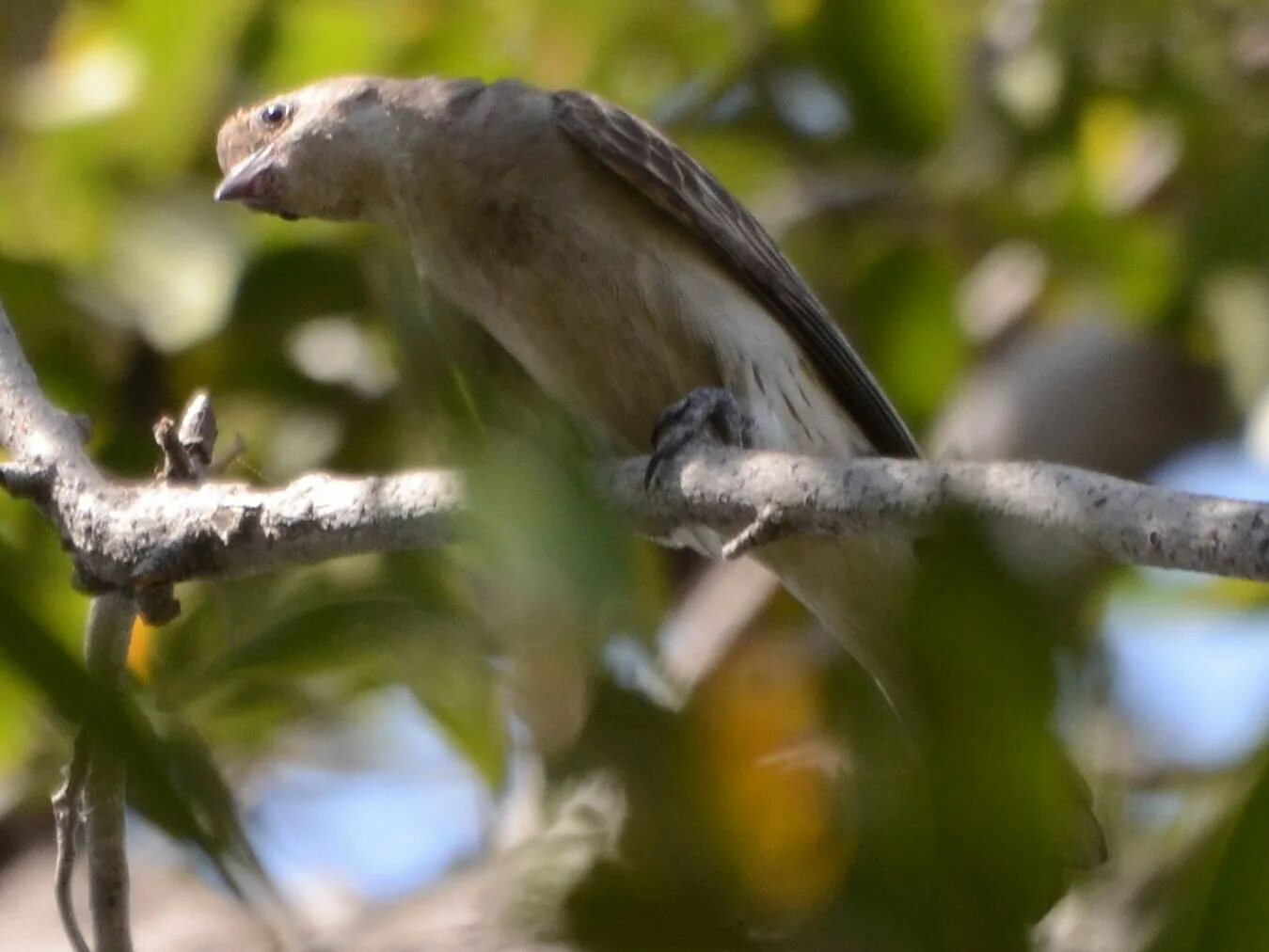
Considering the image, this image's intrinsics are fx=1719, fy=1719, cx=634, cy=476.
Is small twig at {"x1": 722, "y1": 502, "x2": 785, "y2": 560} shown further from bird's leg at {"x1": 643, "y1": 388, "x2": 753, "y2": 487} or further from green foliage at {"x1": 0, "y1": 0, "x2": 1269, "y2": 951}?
→ bird's leg at {"x1": 643, "y1": 388, "x2": 753, "y2": 487}

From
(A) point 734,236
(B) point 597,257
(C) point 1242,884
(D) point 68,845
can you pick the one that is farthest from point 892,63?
(C) point 1242,884

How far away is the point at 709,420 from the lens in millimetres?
3152

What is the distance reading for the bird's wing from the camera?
134 inches

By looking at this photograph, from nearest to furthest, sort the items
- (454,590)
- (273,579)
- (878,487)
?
(454,590) → (878,487) → (273,579)

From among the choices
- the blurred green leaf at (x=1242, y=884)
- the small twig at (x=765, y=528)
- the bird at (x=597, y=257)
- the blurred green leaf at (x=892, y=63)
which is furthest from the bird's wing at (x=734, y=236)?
the blurred green leaf at (x=1242, y=884)

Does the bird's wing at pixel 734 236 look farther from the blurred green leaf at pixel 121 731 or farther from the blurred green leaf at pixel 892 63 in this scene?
the blurred green leaf at pixel 121 731

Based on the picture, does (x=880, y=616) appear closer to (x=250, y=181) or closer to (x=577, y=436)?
(x=577, y=436)

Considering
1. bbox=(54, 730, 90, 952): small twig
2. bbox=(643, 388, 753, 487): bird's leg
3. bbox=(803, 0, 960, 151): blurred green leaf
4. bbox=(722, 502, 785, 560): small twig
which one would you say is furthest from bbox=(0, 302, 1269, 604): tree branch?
bbox=(803, 0, 960, 151): blurred green leaf

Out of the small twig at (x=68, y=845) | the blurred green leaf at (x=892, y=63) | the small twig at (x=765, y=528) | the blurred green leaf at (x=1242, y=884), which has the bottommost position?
the small twig at (x=68, y=845)

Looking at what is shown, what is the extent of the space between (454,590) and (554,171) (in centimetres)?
195

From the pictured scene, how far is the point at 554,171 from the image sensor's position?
11.0 ft

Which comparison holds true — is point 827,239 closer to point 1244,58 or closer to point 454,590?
point 1244,58

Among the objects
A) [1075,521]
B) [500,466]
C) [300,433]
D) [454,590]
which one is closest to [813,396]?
[300,433]

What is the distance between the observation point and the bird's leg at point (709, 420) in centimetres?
300
